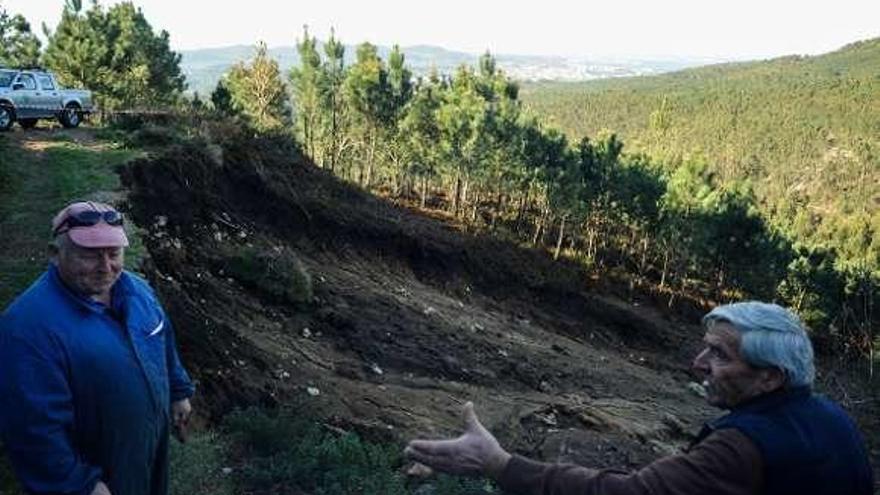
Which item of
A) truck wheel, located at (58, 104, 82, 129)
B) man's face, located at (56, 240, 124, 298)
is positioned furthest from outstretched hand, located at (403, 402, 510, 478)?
truck wheel, located at (58, 104, 82, 129)

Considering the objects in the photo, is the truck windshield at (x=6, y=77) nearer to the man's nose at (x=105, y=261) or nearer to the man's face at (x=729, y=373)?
the man's nose at (x=105, y=261)

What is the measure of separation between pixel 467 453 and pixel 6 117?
1655cm

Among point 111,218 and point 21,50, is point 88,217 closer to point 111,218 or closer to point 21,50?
point 111,218

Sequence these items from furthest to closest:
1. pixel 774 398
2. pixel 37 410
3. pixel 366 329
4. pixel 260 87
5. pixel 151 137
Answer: pixel 260 87, pixel 151 137, pixel 366 329, pixel 37 410, pixel 774 398

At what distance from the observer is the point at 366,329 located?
42.8ft

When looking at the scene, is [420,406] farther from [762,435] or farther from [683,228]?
[683,228]

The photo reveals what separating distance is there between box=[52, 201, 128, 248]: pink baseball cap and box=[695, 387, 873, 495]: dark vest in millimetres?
2256

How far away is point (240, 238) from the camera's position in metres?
13.7

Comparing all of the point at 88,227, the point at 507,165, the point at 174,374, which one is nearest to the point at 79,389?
the point at 88,227

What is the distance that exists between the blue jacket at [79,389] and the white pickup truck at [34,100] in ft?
49.2

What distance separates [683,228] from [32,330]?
36.7 m

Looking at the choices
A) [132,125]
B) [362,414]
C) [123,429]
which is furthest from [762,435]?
[132,125]

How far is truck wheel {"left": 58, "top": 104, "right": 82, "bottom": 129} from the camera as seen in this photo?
17391 mm

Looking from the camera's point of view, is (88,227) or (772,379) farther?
(88,227)
